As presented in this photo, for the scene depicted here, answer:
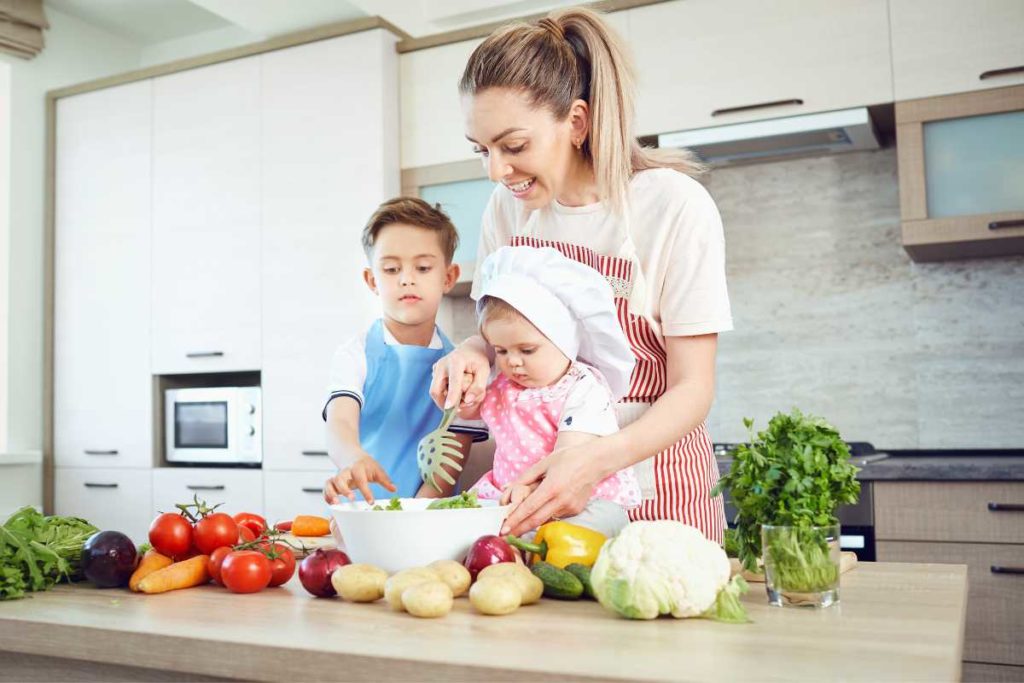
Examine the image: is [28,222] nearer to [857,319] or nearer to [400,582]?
[857,319]

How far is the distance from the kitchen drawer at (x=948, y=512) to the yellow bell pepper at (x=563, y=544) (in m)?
1.69

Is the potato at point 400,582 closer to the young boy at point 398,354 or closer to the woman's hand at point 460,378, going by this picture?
the woman's hand at point 460,378

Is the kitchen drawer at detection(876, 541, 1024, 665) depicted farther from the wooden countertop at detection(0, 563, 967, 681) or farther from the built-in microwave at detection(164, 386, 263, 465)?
the built-in microwave at detection(164, 386, 263, 465)

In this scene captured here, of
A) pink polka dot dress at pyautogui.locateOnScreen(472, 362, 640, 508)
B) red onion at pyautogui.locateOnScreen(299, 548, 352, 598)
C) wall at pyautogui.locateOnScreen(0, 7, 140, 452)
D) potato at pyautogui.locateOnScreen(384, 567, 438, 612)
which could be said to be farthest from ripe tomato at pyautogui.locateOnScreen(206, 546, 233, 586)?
wall at pyautogui.locateOnScreen(0, 7, 140, 452)

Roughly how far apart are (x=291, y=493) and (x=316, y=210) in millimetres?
1001

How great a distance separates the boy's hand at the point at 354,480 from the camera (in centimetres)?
132

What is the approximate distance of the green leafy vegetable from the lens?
3.61 feet

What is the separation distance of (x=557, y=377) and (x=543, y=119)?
36 cm

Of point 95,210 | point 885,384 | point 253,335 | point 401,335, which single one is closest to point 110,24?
point 95,210

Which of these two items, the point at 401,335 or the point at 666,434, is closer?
the point at 666,434

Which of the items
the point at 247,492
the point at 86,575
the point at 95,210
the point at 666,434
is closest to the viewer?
the point at 86,575

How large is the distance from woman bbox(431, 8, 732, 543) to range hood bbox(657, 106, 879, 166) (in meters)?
1.51

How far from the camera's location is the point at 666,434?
4.23 ft

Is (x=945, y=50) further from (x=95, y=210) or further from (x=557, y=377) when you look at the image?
(x=95, y=210)
